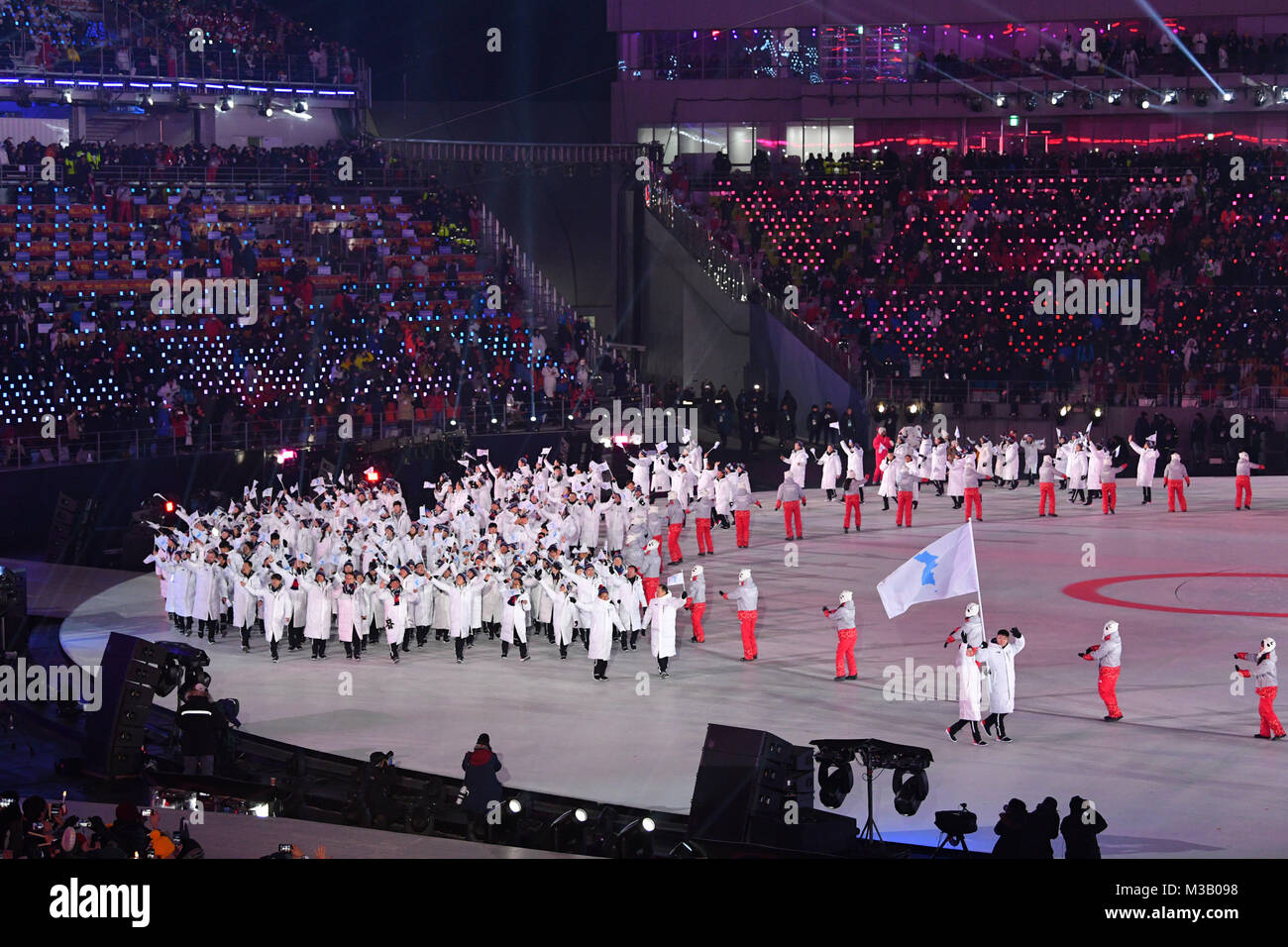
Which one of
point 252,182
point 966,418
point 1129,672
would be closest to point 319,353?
point 252,182

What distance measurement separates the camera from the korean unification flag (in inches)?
760

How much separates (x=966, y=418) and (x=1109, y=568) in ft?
47.6

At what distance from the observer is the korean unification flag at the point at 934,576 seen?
19312 mm

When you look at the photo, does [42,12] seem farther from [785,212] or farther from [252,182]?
[785,212]

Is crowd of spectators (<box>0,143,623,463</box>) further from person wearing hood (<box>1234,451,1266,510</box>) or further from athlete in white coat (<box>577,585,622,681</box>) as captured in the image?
person wearing hood (<box>1234,451,1266,510</box>)

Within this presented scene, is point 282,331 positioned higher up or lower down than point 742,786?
higher up

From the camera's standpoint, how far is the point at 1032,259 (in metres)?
46.4

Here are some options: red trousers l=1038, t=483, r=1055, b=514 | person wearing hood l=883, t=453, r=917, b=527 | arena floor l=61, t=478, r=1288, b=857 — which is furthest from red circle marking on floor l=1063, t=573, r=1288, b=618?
red trousers l=1038, t=483, r=1055, b=514

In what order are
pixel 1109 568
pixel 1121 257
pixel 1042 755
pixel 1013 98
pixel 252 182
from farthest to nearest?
1. pixel 1013 98
2. pixel 1121 257
3. pixel 252 182
4. pixel 1109 568
5. pixel 1042 755

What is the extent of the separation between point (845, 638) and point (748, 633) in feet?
5.61

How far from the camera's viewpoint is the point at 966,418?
4344 centimetres

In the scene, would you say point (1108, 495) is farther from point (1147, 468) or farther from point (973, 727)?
point (973, 727)

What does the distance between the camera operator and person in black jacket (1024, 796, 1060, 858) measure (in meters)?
8.58

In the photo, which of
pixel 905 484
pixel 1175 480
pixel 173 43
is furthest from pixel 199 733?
pixel 173 43
